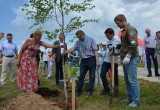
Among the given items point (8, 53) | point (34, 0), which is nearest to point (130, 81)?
point (34, 0)

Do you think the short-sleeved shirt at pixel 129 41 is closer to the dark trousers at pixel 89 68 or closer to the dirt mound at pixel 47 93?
the dark trousers at pixel 89 68

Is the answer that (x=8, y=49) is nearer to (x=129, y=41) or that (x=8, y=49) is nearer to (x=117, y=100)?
(x=117, y=100)

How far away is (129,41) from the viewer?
8188 millimetres

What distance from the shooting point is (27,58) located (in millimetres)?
10078

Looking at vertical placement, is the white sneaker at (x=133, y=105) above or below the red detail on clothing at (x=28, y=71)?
below

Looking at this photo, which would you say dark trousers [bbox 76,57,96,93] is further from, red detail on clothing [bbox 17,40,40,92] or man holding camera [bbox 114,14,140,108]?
man holding camera [bbox 114,14,140,108]

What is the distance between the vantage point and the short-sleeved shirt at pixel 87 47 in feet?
34.2

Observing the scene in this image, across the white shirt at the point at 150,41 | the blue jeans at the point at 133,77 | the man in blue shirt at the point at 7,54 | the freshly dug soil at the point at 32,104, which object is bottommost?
the freshly dug soil at the point at 32,104

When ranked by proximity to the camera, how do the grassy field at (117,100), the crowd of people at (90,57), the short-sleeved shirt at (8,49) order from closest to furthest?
1. the crowd of people at (90,57)
2. the grassy field at (117,100)
3. the short-sleeved shirt at (8,49)

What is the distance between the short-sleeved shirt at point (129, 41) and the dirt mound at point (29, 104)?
208cm

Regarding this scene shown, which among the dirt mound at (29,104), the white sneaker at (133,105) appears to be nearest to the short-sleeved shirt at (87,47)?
the dirt mound at (29,104)

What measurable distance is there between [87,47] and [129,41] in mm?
2412

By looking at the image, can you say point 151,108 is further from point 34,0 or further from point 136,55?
point 34,0

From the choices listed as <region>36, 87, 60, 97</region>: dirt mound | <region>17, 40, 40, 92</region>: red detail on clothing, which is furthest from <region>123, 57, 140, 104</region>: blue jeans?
<region>17, 40, 40, 92</region>: red detail on clothing
